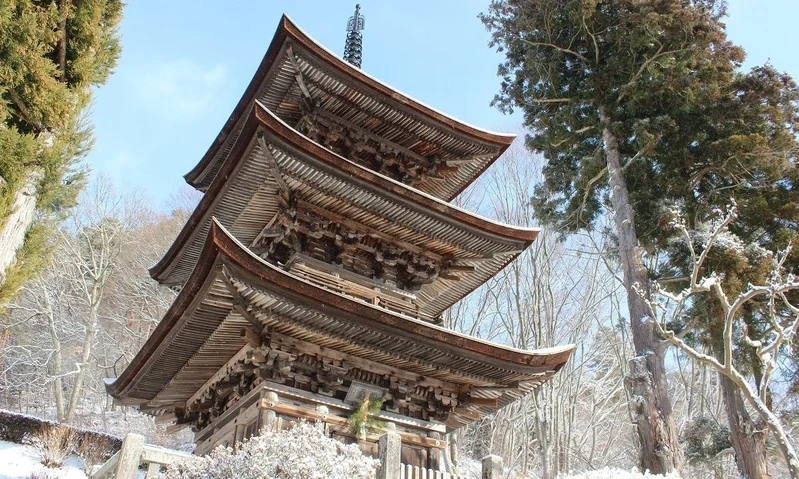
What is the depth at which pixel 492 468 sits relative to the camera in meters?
6.80

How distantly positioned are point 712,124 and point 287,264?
359 inches

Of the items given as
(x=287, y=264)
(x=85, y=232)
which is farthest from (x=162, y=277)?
(x=85, y=232)

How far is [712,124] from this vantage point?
12.2 meters

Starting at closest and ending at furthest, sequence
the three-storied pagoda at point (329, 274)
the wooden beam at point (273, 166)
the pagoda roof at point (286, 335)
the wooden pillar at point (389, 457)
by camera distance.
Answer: the wooden pillar at point (389, 457)
the pagoda roof at point (286, 335)
the three-storied pagoda at point (329, 274)
the wooden beam at point (273, 166)

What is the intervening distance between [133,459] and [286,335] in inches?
99.0

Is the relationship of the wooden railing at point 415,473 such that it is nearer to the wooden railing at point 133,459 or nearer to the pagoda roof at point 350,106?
the wooden railing at point 133,459

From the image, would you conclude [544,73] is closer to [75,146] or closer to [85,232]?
[75,146]

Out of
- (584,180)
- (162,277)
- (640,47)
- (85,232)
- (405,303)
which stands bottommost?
(405,303)

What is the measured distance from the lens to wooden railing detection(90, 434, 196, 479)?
234 inches

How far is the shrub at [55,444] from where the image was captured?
47.2ft

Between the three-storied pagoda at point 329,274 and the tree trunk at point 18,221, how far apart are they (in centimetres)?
182

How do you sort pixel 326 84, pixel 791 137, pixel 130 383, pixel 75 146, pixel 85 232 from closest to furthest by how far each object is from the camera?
pixel 75 146 < pixel 130 383 < pixel 326 84 < pixel 791 137 < pixel 85 232

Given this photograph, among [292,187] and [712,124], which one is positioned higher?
[712,124]

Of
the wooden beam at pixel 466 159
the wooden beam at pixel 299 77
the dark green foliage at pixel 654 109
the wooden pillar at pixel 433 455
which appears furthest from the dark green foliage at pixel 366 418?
the dark green foliage at pixel 654 109
